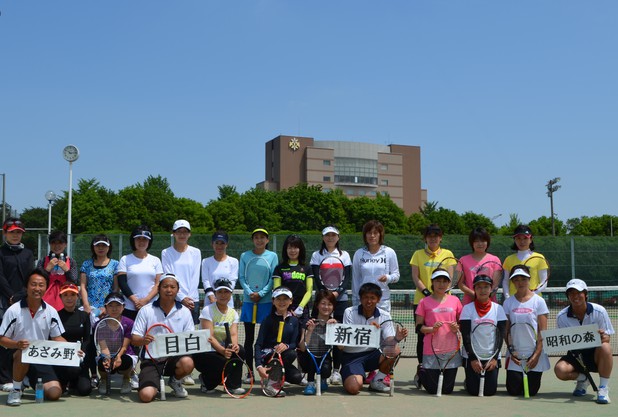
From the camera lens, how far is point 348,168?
9744cm

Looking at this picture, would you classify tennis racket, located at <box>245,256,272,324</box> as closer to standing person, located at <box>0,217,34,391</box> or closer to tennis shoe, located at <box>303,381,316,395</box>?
tennis shoe, located at <box>303,381,316,395</box>

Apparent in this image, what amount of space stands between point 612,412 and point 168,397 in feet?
14.0

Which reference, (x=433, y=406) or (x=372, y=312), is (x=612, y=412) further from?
(x=372, y=312)

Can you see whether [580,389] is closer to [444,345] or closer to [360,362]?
[444,345]

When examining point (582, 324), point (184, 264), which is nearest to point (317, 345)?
point (184, 264)

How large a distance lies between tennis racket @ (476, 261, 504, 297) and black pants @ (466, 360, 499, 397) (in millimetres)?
960

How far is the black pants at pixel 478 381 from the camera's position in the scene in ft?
22.2

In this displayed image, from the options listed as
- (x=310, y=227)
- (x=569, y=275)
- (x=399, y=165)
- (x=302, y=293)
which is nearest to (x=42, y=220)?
(x=310, y=227)

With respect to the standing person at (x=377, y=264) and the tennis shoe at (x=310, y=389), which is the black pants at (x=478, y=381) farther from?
the tennis shoe at (x=310, y=389)

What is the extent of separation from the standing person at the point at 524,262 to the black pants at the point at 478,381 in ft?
3.63

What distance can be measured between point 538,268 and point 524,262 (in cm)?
16

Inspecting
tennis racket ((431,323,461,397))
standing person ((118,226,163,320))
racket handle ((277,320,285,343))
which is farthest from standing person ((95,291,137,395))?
tennis racket ((431,323,461,397))

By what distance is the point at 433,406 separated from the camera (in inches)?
245

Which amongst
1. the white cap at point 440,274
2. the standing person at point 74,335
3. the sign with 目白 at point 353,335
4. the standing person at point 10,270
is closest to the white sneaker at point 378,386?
the sign with 目白 at point 353,335
